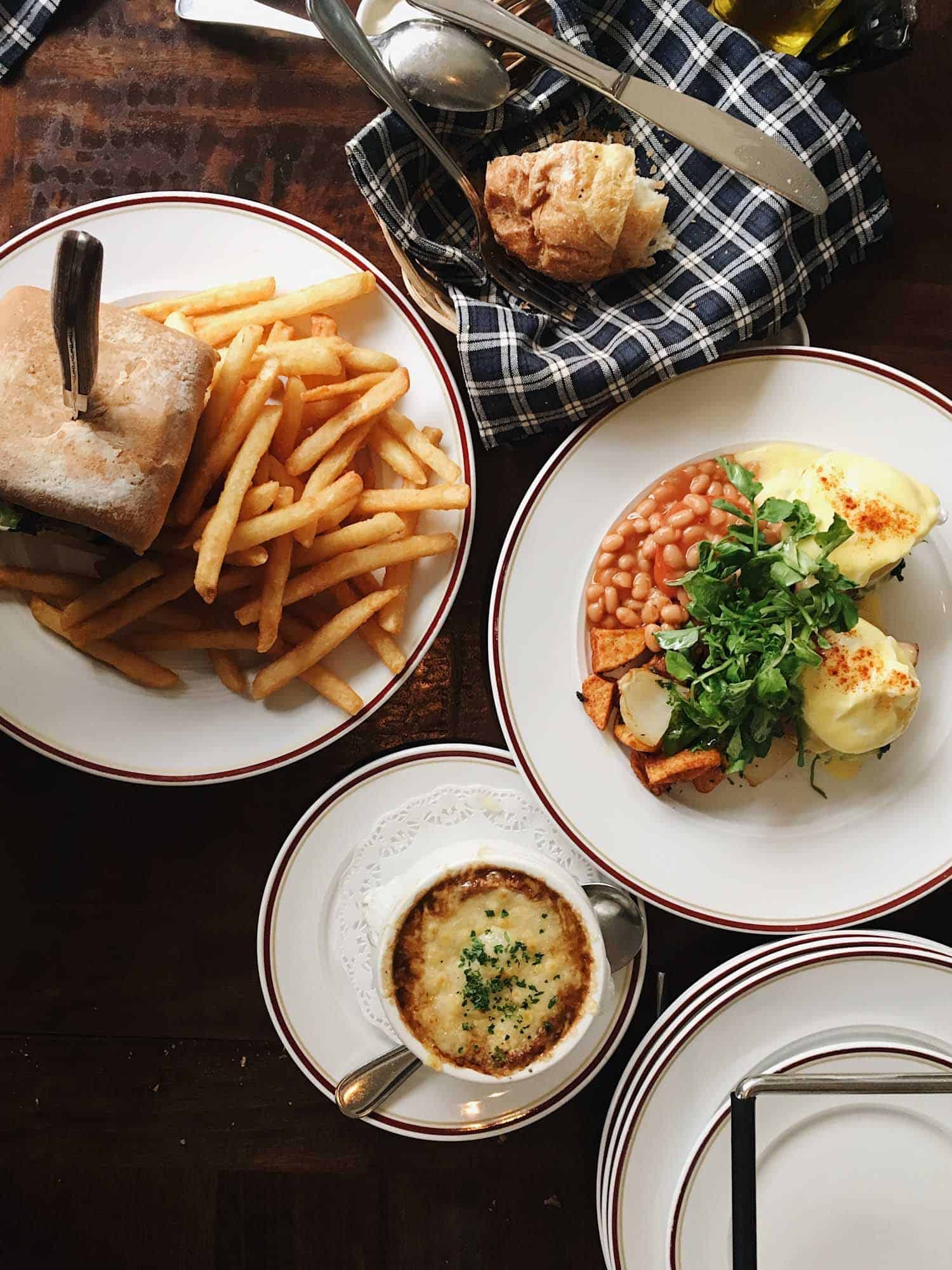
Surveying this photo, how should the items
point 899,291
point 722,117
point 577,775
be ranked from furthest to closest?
1. point 899,291
2. point 577,775
3. point 722,117

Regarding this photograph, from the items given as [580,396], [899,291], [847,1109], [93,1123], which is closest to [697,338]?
[580,396]

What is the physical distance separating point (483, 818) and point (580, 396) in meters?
1.04

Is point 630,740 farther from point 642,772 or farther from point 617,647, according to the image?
point 617,647

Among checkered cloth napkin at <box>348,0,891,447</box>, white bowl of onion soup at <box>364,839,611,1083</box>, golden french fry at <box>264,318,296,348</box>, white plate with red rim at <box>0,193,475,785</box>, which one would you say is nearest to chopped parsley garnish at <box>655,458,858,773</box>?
checkered cloth napkin at <box>348,0,891,447</box>

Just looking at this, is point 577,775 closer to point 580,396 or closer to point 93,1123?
point 580,396

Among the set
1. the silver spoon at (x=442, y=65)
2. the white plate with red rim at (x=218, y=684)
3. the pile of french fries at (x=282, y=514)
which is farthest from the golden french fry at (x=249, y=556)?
the silver spoon at (x=442, y=65)

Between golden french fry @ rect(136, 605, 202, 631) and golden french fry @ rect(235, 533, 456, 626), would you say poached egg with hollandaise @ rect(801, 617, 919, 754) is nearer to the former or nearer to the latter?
golden french fry @ rect(235, 533, 456, 626)

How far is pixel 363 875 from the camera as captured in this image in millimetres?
2416

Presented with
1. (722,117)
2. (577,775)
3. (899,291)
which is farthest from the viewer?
(899,291)

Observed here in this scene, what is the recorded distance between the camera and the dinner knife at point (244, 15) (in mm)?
2389

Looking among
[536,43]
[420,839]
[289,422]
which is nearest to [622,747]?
[420,839]

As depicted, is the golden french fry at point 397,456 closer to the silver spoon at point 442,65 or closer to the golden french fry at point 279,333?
the golden french fry at point 279,333

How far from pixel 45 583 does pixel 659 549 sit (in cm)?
142

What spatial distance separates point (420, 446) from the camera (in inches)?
89.7
